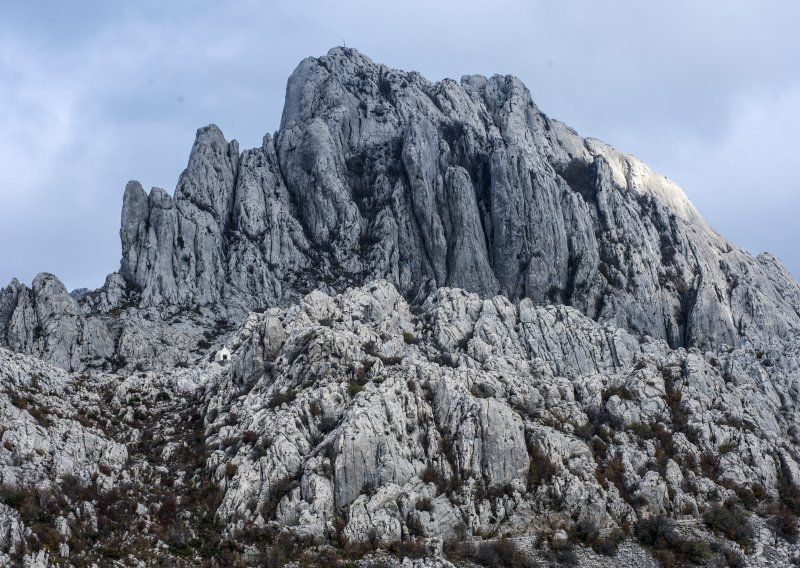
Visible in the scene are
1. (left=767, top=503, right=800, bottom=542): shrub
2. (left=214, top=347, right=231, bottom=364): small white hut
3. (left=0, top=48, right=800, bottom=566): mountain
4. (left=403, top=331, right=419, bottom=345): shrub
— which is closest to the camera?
(left=0, top=48, right=800, bottom=566): mountain

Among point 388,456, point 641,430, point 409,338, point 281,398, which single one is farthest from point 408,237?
point 388,456

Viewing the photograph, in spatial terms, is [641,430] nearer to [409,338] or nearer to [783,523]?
[783,523]

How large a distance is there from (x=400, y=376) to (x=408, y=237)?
228 feet

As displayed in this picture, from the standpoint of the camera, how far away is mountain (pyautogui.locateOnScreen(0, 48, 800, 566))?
Result: 73.9m

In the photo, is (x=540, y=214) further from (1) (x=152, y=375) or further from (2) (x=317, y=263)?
(1) (x=152, y=375)

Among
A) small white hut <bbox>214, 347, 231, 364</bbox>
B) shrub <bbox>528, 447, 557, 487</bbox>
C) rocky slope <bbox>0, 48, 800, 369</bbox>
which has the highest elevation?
rocky slope <bbox>0, 48, 800, 369</bbox>

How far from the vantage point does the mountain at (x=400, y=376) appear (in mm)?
73938

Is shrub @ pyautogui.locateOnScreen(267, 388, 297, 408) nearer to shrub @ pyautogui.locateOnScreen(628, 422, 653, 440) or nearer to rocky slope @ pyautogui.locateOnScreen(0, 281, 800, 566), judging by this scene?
rocky slope @ pyautogui.locateOnScreen(0, 281, 800, 566)

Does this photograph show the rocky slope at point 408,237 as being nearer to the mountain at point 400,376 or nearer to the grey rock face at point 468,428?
the mountain at point 400,376

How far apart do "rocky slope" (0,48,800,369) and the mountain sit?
54 cm

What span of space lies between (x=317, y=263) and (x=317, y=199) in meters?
15.6

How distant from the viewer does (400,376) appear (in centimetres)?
8900

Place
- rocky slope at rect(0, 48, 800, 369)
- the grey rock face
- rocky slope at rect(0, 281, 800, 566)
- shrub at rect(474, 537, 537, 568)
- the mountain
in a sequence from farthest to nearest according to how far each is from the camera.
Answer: rocky slope at rect(0, 48, 800, 369) < the grey rock face < the mountain < shrub at rect(474, 537, 537, 568) < rocky slope at rect(0, 281, 800, 566)

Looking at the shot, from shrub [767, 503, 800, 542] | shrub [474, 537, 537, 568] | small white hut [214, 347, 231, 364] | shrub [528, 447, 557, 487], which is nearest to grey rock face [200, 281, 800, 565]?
shrub [528, 447, 557, 487]
